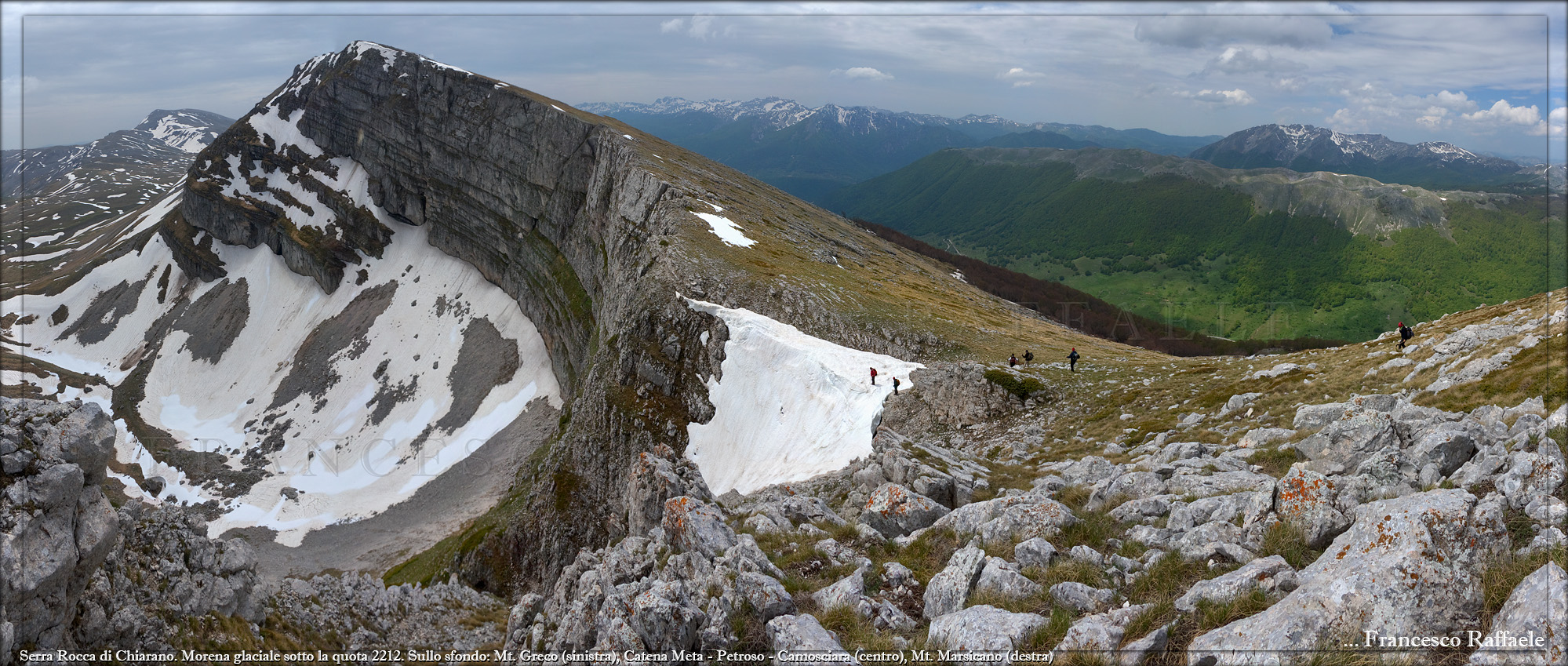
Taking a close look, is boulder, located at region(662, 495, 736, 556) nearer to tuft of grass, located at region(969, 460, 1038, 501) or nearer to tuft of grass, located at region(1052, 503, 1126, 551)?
tuft of grass, located at region(1052, 503, 1126, 551)

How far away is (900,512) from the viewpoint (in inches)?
652

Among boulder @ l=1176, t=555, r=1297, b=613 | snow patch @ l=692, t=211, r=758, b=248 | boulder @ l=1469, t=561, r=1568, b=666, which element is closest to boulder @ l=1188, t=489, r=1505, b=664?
boulder @ l=1176, t=555, r=1297, b=613

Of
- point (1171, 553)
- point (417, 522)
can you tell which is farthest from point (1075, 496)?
point (417, 522)

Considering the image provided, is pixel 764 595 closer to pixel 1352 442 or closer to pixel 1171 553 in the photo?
pixel 1171 553

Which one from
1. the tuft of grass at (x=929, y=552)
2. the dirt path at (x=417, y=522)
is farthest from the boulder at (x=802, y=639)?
the dirt path at (x=417, y=522)

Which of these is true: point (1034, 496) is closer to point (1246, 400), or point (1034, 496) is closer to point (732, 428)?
point (1246, 400)

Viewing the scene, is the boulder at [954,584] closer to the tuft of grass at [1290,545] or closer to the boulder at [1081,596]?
the boulder at [1081,596]

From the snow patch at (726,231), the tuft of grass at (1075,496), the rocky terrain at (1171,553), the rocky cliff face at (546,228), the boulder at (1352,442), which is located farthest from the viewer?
the snow patch at (726,231)

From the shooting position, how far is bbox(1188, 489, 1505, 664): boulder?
8008 mm

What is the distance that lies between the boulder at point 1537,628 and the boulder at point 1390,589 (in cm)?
53

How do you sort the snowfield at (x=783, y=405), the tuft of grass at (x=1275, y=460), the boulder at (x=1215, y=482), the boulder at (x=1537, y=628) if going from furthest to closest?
the snowfield at (x=783, y=405)
the tuft of grass at (x=1275, y=460)
the boulder at (x=1215, y=482)
the boulder at (x=1537, y=628)

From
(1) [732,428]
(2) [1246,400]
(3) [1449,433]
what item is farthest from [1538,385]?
(1) [732,428]

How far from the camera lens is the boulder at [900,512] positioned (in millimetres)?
16438

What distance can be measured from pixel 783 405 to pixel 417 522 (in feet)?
191
